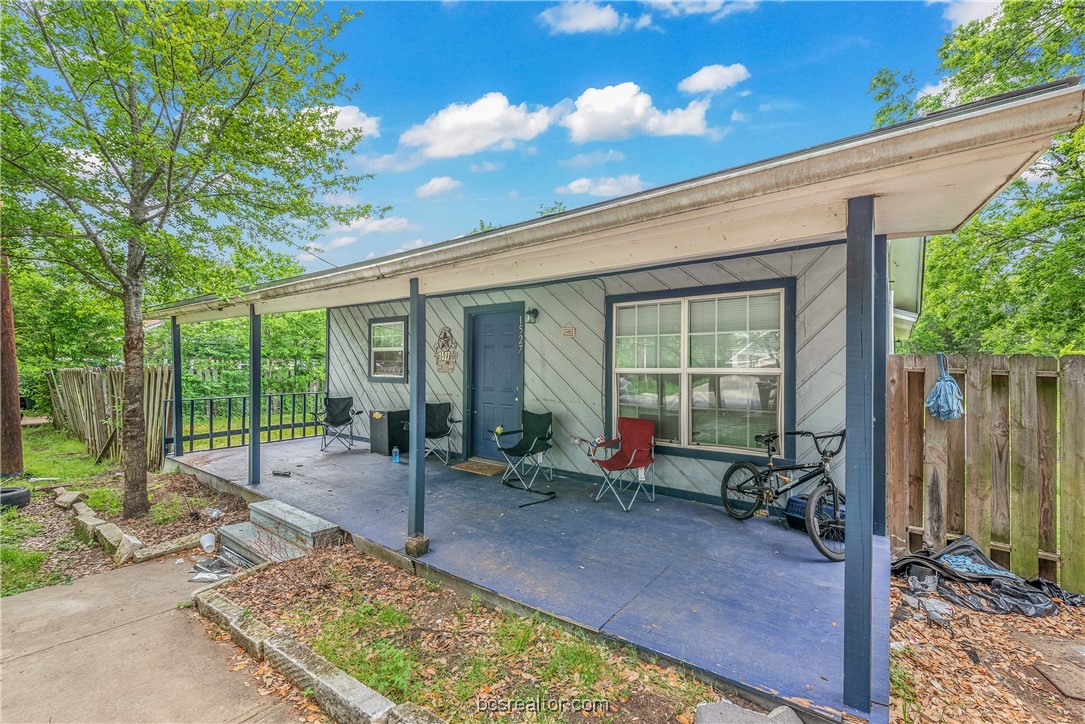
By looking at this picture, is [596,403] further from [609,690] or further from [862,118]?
[862,118]

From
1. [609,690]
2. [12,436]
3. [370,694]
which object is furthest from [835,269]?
[12,436]

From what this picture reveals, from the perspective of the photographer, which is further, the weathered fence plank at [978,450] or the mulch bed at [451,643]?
the weathered fence plank at [978,450]

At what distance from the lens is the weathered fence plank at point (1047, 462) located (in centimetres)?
291

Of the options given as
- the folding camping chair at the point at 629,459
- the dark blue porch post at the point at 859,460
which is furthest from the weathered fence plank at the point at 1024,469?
the folding camping chair at the point at 629,459

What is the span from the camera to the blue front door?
564cm

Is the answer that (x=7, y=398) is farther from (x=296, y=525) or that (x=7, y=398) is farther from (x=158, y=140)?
(x=296, y=525)

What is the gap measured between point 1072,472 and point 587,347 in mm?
3665

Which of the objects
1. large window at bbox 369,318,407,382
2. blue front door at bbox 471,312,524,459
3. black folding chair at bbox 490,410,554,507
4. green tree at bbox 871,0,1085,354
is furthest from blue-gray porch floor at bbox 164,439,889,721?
green tree at bbox 871,0,1085,354

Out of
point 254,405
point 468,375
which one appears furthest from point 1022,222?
point 254,405

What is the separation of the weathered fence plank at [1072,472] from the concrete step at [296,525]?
200 inches

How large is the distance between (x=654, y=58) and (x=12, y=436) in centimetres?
1146

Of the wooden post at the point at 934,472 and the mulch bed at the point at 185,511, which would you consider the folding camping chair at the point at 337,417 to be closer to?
the mulch bed at the point at 185,511

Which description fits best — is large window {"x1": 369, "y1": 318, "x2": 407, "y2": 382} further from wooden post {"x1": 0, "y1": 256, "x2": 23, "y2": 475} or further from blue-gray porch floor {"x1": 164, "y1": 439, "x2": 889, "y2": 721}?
wooden post {"x1": 0, "y1": 256, "x2": 23, "y2": 475}

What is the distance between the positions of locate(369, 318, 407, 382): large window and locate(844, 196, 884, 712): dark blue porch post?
5.98 meters
